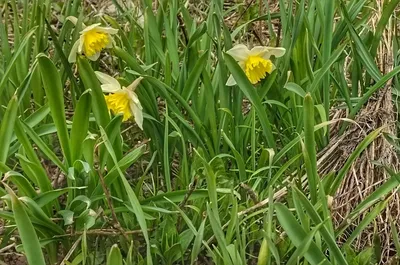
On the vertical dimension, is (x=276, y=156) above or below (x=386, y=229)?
above

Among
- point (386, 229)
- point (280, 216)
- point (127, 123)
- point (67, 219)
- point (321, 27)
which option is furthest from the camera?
point (127, 123)

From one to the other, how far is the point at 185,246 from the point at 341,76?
63 cm

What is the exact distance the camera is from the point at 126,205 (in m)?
1.39

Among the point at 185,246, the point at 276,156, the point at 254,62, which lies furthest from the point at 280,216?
the point at 254,62

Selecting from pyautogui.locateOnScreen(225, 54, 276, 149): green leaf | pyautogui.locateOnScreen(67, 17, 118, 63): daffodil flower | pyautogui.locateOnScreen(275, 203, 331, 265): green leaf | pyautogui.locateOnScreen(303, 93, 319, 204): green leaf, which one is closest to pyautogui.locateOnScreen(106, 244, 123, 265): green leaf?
pyautogui.locateOnScreen(275, 203, 331, 265): green leaf

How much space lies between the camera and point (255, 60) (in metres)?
1.58

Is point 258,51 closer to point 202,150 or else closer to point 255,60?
point 255,60

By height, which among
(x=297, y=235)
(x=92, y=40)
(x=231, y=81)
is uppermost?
(x=92, y=40)

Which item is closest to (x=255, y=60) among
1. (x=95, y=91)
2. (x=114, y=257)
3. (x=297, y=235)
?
(x=95, y=91)

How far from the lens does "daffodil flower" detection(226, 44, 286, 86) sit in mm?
1576

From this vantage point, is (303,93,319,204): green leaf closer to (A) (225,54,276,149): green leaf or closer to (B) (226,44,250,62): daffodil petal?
(A) (225,54,276,149): green leaf

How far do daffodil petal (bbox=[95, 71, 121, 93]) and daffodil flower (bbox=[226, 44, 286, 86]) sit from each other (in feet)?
0.81

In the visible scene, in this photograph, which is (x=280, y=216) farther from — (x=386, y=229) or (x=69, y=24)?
(x=69, y=24)

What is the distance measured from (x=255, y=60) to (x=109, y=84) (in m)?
0.32
